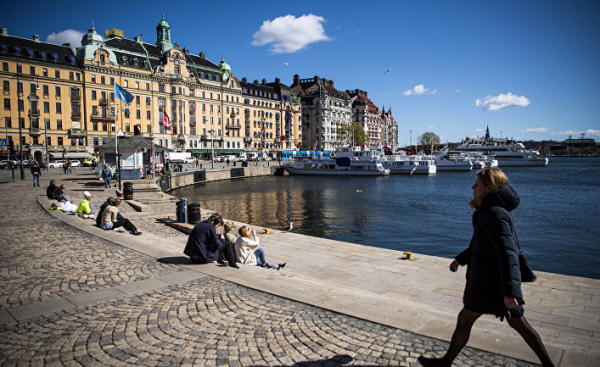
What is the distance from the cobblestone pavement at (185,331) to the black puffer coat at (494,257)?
1.18 m

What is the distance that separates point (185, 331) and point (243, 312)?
1061 mm

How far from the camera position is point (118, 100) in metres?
78.2

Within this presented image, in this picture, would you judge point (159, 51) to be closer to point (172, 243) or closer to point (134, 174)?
point (134, 174)

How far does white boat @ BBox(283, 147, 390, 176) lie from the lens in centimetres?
7550

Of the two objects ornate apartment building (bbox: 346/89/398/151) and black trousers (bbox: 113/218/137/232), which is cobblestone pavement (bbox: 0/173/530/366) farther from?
ornate apartment building (bbox: 346/89/398/151)

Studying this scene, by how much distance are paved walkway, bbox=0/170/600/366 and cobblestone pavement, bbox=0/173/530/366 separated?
2 cm

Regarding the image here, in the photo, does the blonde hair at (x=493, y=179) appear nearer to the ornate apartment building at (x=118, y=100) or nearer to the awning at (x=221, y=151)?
the ornate apartment building at (x=118, y=100)

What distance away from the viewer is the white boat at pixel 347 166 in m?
75.5

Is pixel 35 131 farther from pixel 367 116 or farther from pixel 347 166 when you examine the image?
pixel 367 116

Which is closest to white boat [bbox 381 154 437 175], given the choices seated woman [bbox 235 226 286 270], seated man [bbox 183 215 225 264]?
seated woman [bbox 235 226 286 270]

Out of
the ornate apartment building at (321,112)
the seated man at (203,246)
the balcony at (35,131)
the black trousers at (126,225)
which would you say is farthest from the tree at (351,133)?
the seated man at (203,246)

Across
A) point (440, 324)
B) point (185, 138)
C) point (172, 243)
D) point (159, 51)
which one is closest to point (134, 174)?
point (172, 243)

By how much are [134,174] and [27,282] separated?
29.6 m

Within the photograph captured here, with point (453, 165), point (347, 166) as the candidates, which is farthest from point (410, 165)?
point (347, 166)
